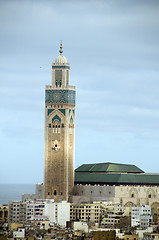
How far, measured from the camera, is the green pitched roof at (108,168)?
147875 millimetres

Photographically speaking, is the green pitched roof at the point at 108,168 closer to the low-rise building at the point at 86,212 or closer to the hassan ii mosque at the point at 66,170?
the hassan ii mosque at the point at 66,170

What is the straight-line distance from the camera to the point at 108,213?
443ft

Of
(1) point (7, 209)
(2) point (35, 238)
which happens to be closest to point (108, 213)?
(1) point (7, 209)

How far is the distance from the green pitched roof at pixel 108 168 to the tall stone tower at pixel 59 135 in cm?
442

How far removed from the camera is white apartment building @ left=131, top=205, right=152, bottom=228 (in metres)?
130

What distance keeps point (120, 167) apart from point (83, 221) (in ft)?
51.4

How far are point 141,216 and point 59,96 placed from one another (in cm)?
1992

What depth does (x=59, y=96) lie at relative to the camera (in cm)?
14438

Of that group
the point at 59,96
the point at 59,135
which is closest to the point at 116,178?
the point at 59,135

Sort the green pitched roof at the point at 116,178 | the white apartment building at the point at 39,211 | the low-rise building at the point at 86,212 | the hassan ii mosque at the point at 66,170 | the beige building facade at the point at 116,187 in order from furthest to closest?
1. the green pitched roof at the point at 116,178
2. the hassan ii mosque at the point at 66,170
3. the beige building facade at the point at 116,187
4. the low-rise building at the point at 86,212
5. the white apartment building at the point at 39,211

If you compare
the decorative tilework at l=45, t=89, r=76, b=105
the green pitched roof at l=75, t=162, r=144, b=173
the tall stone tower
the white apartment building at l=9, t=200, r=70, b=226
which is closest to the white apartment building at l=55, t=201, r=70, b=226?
the white apartment building at l=9, t=200, r=70, b=226

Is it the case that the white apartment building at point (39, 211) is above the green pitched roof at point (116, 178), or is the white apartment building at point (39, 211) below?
below

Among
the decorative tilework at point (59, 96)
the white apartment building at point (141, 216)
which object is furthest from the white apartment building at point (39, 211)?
the decorative tilework at point (59, 96)

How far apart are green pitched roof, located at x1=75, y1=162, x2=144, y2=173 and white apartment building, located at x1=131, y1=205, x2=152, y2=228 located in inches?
479
